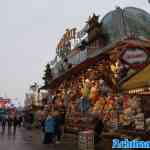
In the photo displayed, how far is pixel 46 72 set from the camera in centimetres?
4519

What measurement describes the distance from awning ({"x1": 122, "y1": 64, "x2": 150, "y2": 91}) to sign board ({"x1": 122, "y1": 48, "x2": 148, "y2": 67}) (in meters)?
0.38

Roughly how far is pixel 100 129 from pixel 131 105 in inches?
98.2

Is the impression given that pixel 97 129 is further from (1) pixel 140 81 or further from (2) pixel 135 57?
(1) pixel 140 81

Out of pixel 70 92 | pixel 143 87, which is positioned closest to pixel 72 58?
pixel 70 92

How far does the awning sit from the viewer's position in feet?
41.8

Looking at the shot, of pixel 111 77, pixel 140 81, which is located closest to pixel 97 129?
pixel 111 77

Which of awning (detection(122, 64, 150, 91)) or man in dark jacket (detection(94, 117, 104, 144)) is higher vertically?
awning (detection(122, 64, 150, 91))

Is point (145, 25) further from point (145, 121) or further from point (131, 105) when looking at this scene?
point (145, 121)

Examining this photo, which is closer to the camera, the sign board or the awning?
the awning

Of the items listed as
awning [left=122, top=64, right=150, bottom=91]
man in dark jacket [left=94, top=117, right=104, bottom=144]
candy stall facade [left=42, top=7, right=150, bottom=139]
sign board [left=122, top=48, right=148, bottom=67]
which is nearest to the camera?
awning [left=122, top=64, right=150, bottom=91]

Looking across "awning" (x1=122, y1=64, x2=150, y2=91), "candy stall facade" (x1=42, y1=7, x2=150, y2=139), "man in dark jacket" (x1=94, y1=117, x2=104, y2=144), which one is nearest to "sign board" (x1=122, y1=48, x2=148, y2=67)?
"candy stall facade" (x1=42, y1=7, x2=150, y2=139)

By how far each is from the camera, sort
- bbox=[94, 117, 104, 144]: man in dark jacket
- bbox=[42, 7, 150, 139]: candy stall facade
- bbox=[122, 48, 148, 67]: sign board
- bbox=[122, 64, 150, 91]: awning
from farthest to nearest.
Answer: bbox=[94, 117, 104, 144]: man in dark jacket → bbox=[42, 7, 150, 139]: candy stall facade → bbox=[122, 48, 148, 67]: sign board → bbox=[122, 64, 150, 91]: awning

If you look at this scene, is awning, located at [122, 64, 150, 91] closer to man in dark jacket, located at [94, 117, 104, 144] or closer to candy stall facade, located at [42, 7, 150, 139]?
candy stall facade, located at [42, 7, 150, 139]

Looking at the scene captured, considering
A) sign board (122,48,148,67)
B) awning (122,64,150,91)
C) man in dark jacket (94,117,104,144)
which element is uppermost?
sign board (122,48,148,67)
